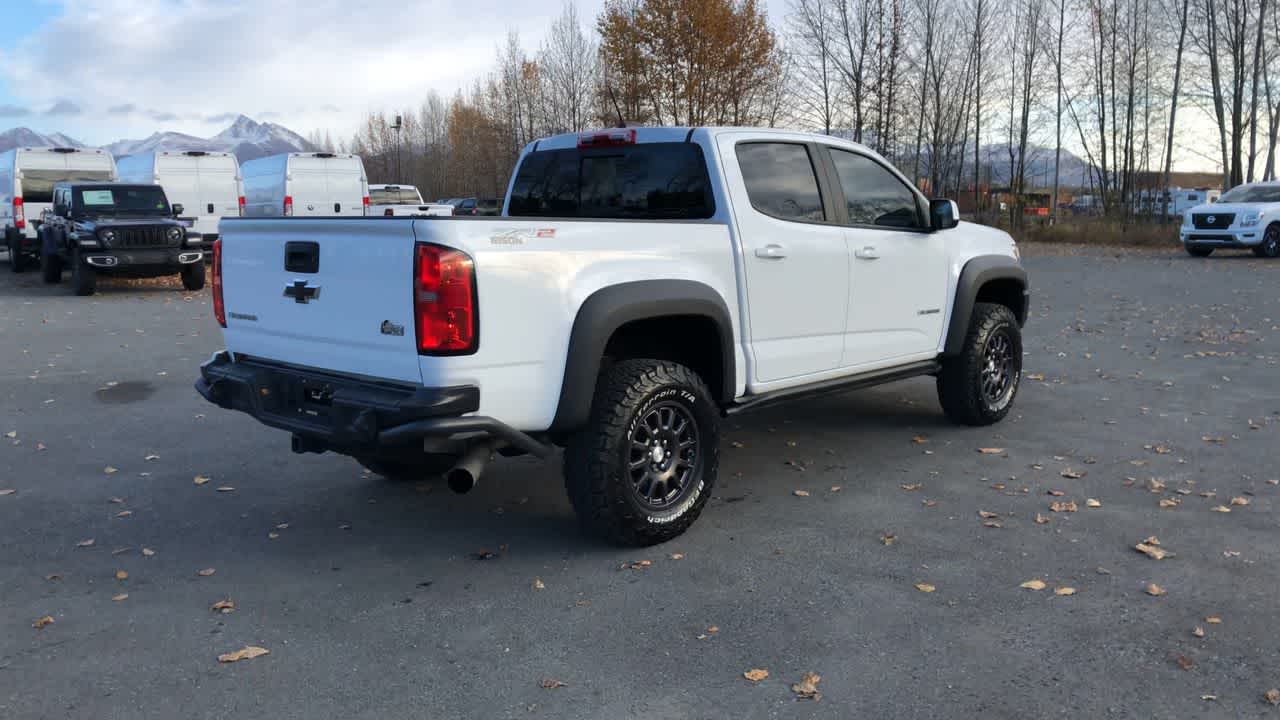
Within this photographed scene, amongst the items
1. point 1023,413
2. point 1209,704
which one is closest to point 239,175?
point 1023,413

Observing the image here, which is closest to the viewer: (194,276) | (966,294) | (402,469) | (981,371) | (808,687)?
(808,687)

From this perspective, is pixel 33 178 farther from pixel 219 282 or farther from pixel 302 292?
A: pixel 302 292

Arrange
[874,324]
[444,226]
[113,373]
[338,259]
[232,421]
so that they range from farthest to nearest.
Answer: [113,373] < [232,421] < [874,324] < [338,259] < [444,226]

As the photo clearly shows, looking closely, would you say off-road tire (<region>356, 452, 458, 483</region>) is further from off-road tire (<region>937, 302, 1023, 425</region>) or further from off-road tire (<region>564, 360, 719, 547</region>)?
off-road tire (<region>937, 302, 1023, 425</region>)

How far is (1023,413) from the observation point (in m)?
7.62

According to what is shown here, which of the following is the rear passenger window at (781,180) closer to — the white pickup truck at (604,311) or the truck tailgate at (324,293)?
the white pickup truck at (604,311)

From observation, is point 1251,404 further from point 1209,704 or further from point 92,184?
point 92,184

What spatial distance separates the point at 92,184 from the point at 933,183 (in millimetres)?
31897

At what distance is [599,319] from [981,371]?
356 centimetres

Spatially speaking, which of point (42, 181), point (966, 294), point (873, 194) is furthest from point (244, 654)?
point (42, 181)

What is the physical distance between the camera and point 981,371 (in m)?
6.95

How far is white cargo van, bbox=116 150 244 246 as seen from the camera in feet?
74.1

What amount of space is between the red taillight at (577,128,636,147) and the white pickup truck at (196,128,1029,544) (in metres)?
0.02

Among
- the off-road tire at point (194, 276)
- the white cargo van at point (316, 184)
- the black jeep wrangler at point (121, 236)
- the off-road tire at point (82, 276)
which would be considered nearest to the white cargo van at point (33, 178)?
the white cargo van at point (316, 184)
